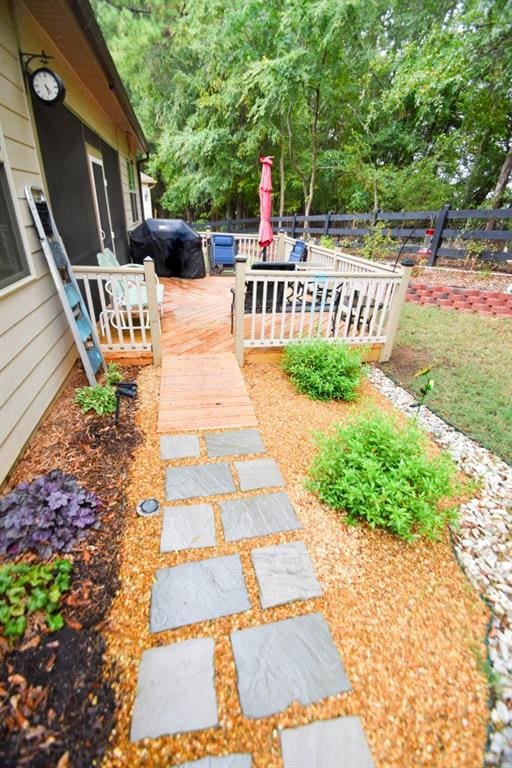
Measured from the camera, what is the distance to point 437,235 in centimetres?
712

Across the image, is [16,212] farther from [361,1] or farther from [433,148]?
[433,148]

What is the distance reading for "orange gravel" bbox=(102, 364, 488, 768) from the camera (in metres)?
1.16

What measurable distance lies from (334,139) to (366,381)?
13.2m

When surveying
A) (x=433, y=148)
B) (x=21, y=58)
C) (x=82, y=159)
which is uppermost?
(x=433, y=148)

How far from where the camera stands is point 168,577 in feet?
5.53

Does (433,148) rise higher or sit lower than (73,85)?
higher

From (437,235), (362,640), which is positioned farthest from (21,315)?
(437,235)

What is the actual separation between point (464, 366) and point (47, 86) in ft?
16.4

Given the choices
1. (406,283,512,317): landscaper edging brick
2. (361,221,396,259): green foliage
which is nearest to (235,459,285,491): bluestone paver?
(406,283,512,317): landscaper edging brick

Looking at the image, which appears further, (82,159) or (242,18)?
(242,18)

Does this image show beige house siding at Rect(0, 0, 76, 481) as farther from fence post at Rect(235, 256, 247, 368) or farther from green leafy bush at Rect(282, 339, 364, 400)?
green leafy bush at Rect(282, 339, 364, 400)

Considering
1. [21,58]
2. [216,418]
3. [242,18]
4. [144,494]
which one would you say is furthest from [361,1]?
[144,494]

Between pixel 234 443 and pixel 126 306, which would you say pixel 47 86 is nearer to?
pixel 126 306

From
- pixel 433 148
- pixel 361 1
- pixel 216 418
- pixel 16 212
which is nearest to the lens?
pixel 16 212
